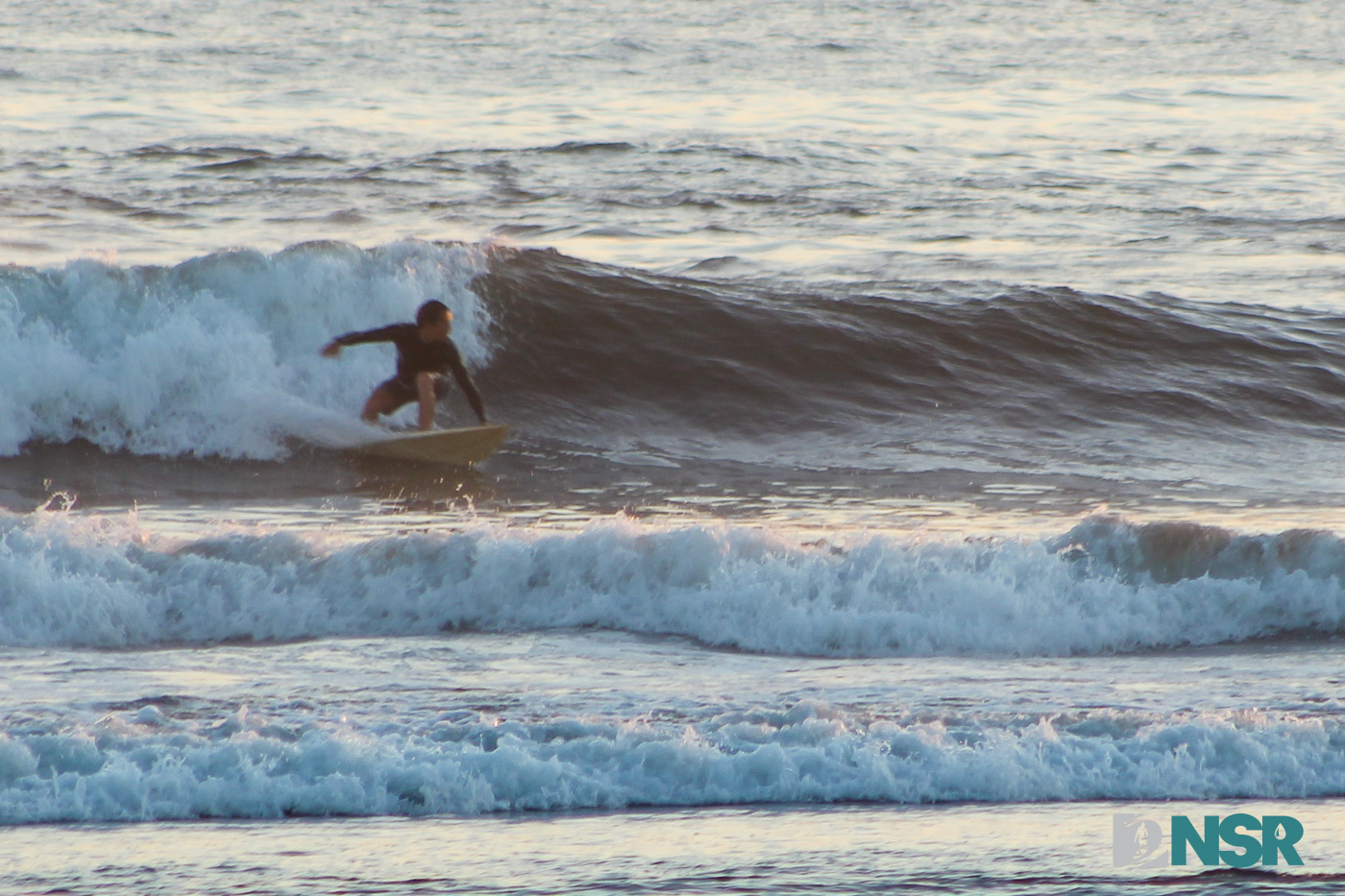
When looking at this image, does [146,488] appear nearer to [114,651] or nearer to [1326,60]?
[114,651]

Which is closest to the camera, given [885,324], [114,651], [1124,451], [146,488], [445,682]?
[445,682]

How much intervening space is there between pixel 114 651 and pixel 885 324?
409 inches

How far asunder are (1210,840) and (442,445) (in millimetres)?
7850

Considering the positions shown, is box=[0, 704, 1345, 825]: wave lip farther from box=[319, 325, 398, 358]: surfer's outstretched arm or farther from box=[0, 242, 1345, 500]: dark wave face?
box=[0, 242, 1345, 500]: dark wave face

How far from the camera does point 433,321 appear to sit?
38.0ft

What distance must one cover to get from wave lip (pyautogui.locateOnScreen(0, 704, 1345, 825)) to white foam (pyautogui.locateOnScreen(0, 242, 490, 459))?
709 centimetres

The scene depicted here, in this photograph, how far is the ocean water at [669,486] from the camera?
5.37 metres

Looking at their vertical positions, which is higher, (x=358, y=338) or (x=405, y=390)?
(x=358, y=338)

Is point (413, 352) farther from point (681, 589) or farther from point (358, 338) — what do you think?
point (681, 589)

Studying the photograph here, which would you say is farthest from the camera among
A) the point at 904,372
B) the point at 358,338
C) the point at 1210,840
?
the point at 904,372

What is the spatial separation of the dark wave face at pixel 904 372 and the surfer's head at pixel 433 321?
2511 millimetres

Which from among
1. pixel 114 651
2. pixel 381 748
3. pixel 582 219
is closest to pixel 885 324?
pixel 582 219

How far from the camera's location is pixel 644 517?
416 inches

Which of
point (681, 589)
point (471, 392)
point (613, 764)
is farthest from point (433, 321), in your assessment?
point (613, 764)
